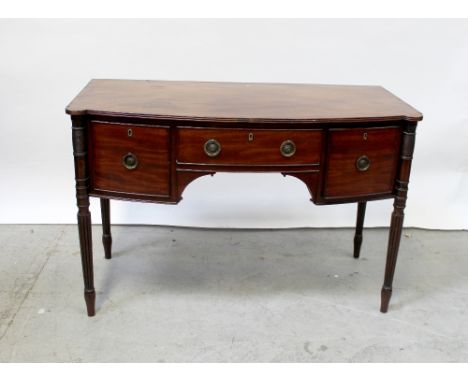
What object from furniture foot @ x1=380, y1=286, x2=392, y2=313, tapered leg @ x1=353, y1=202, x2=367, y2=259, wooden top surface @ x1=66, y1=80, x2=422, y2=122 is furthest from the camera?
tapered leg @ x1=353, y1=202, x2=367, y2=259

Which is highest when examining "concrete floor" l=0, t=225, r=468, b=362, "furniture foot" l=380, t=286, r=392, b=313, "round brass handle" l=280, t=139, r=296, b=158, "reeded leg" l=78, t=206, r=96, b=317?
"round brass handle" l=280, t=139, r=296, b=158

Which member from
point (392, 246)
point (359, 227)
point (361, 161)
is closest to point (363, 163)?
point (361, 161)

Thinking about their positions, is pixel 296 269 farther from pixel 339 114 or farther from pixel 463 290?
pixel 339 114

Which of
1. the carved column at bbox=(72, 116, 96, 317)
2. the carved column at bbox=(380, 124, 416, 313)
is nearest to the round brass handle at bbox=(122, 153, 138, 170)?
the carved column at bbox=(72, 116, 96, 317)

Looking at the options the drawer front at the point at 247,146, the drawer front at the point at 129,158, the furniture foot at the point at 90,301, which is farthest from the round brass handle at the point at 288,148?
the furniture foot at the point at 90,301

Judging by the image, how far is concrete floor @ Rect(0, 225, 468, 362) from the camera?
2596 mm

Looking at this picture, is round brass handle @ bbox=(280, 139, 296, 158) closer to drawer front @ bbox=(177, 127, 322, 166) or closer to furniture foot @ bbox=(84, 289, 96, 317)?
drawer front @ bbox=(177, 127, 322, 166)

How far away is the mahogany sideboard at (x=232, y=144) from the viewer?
7.95ft

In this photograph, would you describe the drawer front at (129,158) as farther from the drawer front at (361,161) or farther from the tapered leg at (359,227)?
the tapered leg at (359,227)

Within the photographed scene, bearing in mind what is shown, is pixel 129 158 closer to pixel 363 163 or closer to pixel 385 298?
pixel 363 163

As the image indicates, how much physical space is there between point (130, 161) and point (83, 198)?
249mm

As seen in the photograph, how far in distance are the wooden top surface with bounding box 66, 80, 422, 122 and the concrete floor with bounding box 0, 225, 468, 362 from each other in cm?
92

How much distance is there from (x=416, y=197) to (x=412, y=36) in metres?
0.93

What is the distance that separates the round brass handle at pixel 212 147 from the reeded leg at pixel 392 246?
787mm
